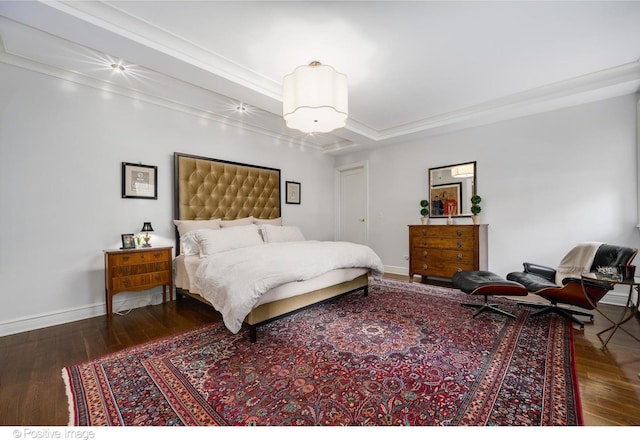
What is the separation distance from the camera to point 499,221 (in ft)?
13.4

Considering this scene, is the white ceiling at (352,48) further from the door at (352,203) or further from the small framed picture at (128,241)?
the door at (352,203)

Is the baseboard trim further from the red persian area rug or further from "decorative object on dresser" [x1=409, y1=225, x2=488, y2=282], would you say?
"decorative object on dresser" [x1=409, y1=225, x2=488, y2=282]

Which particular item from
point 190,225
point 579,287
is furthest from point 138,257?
point 579,287

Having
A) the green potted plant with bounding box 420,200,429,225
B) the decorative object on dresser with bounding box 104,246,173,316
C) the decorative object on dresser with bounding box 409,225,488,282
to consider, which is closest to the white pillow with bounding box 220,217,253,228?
the decorative object on dresser with bounding box 104,246,173,316

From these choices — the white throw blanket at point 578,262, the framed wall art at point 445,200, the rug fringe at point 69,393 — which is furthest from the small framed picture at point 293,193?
the white throw blanket at point 578,262

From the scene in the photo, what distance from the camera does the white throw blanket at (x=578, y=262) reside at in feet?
9.28

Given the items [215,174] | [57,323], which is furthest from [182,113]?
[57,323]

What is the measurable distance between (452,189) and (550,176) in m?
1.24

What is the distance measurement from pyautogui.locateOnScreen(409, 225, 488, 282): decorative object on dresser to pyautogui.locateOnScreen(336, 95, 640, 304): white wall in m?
0.42

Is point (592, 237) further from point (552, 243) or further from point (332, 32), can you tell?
point (332, 32)

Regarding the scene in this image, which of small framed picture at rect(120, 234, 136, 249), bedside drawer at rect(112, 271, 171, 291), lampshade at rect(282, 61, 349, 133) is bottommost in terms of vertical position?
bedside drawer at rect(112, 271, 171, 291)

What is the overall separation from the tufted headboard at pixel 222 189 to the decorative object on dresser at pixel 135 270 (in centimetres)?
70

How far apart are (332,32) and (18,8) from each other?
2.18m

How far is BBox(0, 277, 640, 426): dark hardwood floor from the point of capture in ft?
4.70
